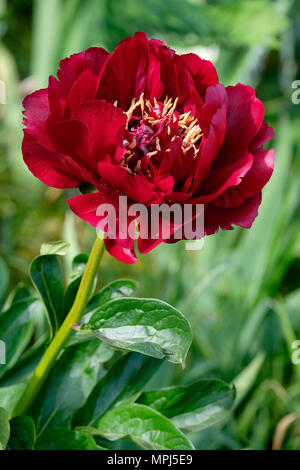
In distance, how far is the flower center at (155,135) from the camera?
0.27m

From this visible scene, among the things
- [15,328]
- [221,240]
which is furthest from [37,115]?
[221,240]

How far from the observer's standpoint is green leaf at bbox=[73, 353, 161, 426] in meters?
0.36

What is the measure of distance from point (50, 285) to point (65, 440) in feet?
0.32

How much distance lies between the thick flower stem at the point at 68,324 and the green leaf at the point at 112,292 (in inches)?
1.6

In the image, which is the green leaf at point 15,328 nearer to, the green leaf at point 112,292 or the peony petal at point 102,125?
the green leaf at point 112,292

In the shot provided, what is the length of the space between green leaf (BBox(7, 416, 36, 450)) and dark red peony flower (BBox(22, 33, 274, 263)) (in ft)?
0.43

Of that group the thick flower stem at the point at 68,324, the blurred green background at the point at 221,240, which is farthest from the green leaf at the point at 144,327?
the blurred green background at the point at 221,240

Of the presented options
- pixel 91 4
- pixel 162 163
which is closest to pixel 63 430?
pixel 162 163

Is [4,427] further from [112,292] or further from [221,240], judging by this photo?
[221,240]

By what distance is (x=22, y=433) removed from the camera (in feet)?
1.04

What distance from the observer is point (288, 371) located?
801mm

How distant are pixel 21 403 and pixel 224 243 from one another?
618 mm

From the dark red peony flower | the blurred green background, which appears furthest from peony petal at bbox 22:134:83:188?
the blurred green background
